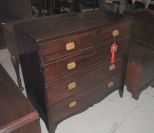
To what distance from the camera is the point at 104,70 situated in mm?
1664

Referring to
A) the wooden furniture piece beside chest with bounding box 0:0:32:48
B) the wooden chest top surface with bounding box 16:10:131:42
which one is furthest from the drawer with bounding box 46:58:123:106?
the wooden furniture piece beside chest with bounding box 0:0:32:48

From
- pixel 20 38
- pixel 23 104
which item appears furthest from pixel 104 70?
pixel 23 104

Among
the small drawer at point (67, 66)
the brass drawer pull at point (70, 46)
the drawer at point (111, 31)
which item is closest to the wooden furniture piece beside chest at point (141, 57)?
the drawer at point (111, 31)

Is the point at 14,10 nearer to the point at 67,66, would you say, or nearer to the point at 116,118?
the point at 67,66

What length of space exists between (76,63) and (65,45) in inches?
7.8

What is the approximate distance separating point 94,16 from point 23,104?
0.96 m

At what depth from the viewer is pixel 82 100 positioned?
1643 mm

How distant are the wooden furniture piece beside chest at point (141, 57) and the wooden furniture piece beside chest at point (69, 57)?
0.21 m

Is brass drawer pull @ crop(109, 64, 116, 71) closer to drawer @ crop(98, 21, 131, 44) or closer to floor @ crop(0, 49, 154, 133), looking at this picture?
drawer @ crop(98, 21, 131, 44)

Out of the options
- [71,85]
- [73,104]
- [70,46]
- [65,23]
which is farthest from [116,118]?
[65,23]

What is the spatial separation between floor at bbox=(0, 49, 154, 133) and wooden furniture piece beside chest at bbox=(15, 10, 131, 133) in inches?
7.4

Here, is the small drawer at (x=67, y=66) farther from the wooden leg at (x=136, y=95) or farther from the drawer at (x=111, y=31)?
the wooden leg at (x=136, y=95)

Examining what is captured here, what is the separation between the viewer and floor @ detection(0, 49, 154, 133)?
1.71 metres

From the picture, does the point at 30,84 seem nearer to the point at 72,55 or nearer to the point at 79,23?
the point at 72,55
